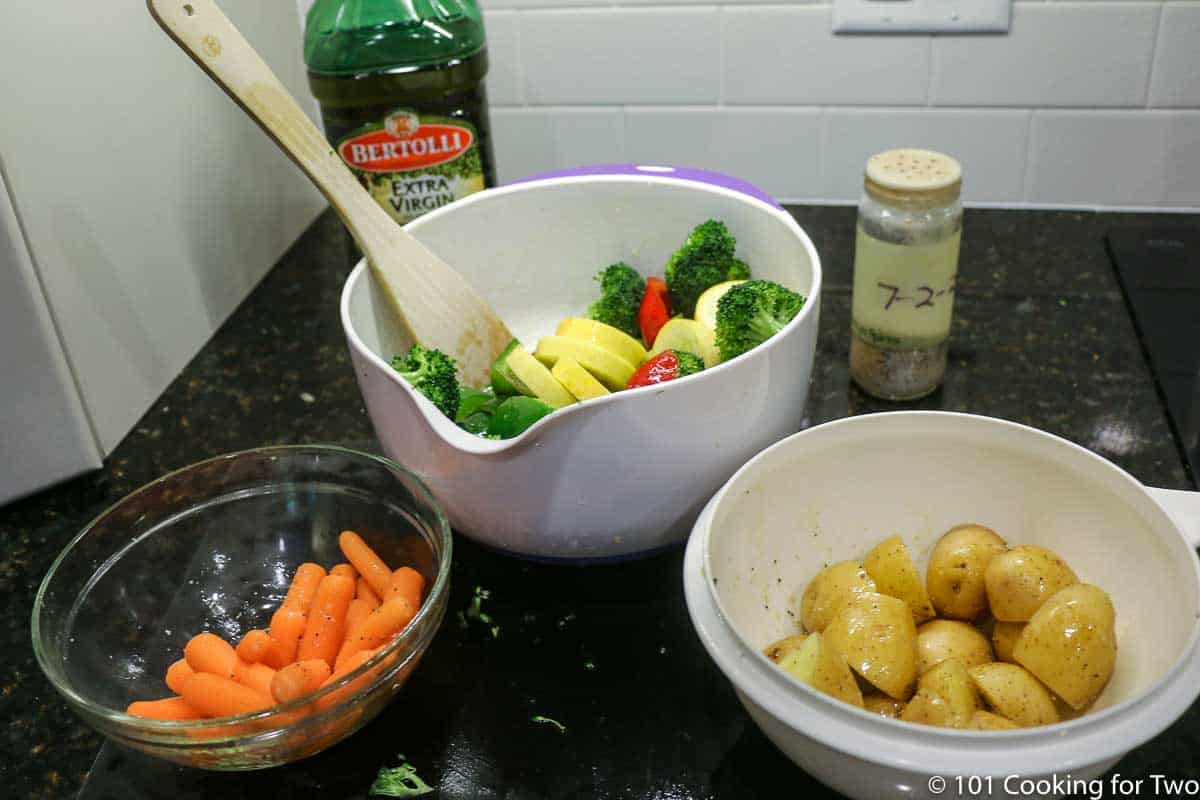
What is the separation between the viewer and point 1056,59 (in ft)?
3.92

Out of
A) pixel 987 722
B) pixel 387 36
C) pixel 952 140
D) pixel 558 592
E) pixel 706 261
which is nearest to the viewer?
pixel 987 722

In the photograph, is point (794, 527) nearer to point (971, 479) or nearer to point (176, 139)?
point (971, 479)

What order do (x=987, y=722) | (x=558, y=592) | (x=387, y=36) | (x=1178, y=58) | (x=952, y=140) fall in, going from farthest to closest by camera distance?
(x=952, y=140), (x=1178, y=58), (x=387, y=36), (x=558, y=592), (x=987, y=722)

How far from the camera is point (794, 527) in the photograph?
0.72m

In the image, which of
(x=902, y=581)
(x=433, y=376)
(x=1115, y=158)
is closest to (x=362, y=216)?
(x=433, y=376)

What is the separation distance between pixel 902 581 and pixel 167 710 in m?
0.46

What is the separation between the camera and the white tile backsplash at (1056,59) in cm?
116

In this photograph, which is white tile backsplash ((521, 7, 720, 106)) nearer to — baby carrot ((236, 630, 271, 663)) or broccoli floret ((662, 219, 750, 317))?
broccoli floret ((662, 219, 750, 317))

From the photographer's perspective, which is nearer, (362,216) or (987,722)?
(987,722)

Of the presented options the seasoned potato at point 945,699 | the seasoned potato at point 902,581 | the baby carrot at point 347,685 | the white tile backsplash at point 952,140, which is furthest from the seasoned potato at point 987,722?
the white tile backsplash at point 952,140

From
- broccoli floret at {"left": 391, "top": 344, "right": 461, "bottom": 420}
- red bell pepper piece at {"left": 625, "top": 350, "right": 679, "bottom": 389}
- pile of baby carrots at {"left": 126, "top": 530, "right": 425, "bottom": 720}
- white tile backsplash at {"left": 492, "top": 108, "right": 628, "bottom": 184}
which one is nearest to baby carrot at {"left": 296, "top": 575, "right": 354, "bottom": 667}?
pile of baby carrots at {"left": 126, "top": 530, "right": 425, "bottom": 720}

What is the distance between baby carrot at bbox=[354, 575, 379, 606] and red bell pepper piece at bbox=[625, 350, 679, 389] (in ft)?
0.75

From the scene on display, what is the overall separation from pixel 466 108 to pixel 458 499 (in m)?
0.48

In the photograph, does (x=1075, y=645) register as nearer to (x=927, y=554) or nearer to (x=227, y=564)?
(x=927, y=554)
